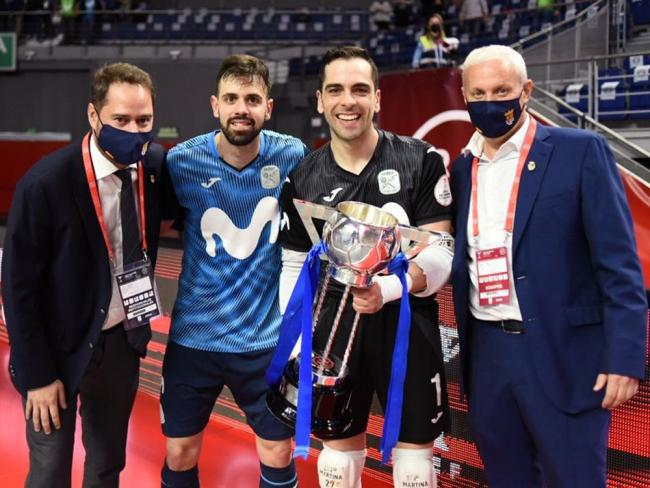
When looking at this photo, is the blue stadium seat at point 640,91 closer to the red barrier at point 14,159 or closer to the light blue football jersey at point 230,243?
the light blue football jersey at point 230,243

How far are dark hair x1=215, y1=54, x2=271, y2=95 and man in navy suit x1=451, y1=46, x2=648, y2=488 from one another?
803 millimetres

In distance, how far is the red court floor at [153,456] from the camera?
3.51 metres

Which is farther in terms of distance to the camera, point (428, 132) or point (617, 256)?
point (428, 132)

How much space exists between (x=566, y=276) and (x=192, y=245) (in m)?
1.38

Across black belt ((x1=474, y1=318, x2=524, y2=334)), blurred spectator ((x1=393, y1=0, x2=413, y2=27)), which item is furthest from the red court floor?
blurred spectator ((x1=393, y1=0, x2=413, y2=27))

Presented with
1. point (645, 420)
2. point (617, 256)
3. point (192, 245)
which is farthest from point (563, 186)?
point (192, 245)

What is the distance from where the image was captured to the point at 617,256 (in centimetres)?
196

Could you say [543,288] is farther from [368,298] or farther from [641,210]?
[641,210]

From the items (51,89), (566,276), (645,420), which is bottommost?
(645,420)

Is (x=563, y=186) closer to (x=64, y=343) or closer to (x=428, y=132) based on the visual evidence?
(x=64, y=343)

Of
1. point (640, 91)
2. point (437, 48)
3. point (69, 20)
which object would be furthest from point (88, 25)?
point (640, 91)

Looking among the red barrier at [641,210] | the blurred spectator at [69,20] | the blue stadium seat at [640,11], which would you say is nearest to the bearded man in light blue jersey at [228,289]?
the red barrier at [641,210]

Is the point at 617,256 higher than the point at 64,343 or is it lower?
higher

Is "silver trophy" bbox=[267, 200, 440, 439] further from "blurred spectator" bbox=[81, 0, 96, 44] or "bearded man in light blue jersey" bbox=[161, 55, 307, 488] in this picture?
"blurred spectator" bbox=[81, 0, 96, 44]
